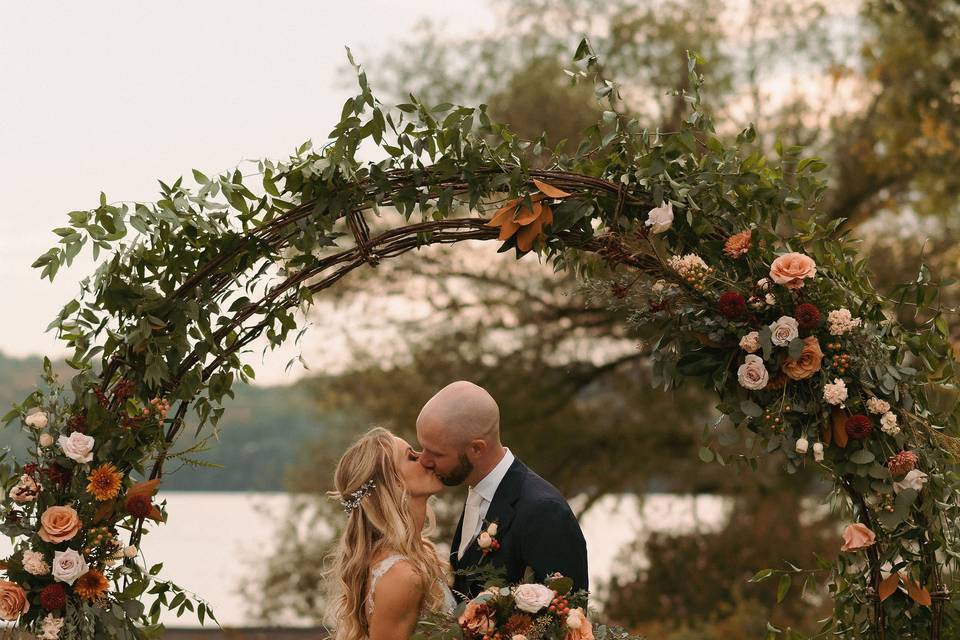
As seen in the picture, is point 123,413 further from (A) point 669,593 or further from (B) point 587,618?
(A) point 669,593

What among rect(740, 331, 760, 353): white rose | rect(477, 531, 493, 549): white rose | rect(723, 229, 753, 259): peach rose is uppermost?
rect(723, 229, 753, 259): peach rose

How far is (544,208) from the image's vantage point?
3943 mm

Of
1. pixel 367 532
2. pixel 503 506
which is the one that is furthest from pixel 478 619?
pixel 367 532

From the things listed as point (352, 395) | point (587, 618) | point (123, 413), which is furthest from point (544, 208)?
point (352, 395)

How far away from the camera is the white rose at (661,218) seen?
385 cm

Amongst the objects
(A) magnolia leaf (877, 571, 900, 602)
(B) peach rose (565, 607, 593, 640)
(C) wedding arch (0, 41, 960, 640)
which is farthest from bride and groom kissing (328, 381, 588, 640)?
(A) magnolia leaf (877, 571, 900, 602)

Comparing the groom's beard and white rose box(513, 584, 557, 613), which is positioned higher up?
the groom's beard

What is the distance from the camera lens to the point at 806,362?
391cm

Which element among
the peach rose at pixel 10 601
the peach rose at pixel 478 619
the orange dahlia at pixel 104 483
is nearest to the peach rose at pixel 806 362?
the peach rose at pixel 478 619

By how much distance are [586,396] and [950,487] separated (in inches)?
393

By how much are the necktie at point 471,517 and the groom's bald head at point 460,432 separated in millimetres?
83

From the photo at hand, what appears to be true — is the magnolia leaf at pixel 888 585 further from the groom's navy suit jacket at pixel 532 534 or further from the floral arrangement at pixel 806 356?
the groom's navy suit jacket at pixel 532 534

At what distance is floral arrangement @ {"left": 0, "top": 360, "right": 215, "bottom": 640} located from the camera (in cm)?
374

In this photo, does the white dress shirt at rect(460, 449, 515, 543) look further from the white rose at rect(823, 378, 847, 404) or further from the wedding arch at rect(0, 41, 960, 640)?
the white rose at rect(823, 378, 847, 404)
